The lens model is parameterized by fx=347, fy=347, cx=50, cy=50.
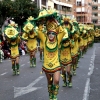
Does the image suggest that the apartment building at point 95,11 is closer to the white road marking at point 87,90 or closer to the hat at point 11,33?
the hat at point 11,33

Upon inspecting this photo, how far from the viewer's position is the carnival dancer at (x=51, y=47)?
8.50 m

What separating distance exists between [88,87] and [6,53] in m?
14.7

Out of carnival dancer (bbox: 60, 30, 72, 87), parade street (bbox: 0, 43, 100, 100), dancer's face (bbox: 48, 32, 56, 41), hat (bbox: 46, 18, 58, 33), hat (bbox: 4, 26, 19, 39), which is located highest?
hat (bbox: 46, 18, 58, 33)

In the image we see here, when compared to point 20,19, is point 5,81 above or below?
below

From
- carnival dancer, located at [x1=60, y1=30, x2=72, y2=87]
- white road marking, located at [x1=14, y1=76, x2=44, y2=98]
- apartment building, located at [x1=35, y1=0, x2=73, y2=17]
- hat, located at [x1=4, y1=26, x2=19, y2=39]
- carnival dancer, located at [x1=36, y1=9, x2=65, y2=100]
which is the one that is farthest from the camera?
apartment building, located at [x1=35, y1=0, x2=73, y2=17]

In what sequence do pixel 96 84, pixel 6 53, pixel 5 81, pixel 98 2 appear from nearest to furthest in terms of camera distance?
pixel 96 84 < pixel 5 81 < pixel 6 53 < pixel 98 2

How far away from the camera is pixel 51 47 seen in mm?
8586

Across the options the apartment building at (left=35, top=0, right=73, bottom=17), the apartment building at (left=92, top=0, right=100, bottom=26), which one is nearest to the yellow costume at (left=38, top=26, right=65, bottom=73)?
the apartment building at (left=35, top=0, right=73, bottom=17)

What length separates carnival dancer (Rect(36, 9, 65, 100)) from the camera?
850 centimetres

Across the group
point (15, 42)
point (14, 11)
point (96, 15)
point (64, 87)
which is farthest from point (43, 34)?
point (96, 15)

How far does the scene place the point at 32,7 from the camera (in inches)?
1427

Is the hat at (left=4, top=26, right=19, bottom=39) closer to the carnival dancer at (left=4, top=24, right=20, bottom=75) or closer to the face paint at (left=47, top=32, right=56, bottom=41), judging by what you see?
the carnival dancer at (left=4, top=24, right=20, bottom=75)

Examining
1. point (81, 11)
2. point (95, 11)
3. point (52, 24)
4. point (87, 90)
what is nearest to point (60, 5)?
point (81, 11)

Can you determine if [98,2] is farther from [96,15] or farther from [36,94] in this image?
[36,94]
